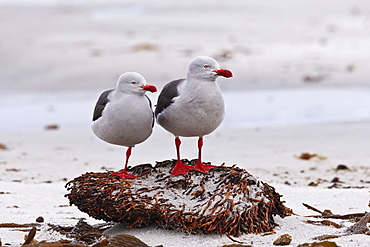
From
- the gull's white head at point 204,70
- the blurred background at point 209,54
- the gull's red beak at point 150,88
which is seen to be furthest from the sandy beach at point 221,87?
the gull's white head at point 204,70

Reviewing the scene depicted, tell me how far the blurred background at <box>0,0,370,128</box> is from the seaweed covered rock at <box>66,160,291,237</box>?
254 inches

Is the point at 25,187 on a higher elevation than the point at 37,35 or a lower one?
lower

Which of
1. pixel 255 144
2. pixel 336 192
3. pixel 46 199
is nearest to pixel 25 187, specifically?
pixel 46 199

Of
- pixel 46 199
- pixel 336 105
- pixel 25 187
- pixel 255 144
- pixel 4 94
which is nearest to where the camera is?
pixel 46 199

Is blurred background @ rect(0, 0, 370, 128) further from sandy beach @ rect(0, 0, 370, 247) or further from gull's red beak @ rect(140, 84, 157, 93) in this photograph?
gull's red beak @ rect(140, 84, 157, 93)

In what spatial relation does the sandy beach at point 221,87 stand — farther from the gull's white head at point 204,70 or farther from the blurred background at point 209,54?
the gull's white head at point 204,70

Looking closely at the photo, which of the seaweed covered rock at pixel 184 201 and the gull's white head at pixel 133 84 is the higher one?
the gull's white head at pixel 133 84

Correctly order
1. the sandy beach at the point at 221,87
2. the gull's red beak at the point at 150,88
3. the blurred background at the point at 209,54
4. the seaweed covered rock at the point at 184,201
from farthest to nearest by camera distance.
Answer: the blurred background at the point at 209,54, the sandy beach at the point at 221,87, the gull's red beak at the point at 150,88, the seaweed covered rock at the point at 184,201

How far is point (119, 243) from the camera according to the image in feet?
13.0

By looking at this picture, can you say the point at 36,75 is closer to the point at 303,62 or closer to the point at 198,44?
the point at 198,44


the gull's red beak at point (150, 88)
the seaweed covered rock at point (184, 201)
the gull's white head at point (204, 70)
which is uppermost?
the gull's white head at point (204, 70)

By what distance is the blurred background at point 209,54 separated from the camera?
41.4 feet

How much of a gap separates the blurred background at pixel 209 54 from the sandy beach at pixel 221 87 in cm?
4

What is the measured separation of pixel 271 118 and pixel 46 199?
20.0 ft
